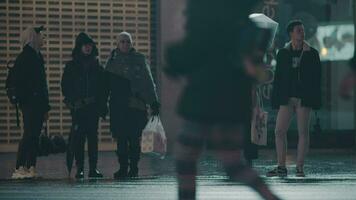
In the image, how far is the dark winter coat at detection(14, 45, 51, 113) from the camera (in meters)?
11.4

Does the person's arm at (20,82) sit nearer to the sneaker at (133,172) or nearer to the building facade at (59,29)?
the sneaker at (133,172)

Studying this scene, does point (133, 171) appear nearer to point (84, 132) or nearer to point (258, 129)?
point (84, 132)

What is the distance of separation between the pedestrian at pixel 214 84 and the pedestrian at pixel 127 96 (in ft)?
17.2

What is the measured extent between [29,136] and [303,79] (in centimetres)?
337

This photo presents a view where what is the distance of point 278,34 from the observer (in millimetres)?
18125

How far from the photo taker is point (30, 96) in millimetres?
11438

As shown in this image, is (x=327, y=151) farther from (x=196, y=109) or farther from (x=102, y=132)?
(x=196, y=109)

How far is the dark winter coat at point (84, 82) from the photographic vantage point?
11.6 meters

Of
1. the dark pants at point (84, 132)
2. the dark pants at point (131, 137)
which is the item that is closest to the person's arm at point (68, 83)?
the dark pants at point (84, 132)

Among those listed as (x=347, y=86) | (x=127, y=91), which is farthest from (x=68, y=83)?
(x=347, y=86)

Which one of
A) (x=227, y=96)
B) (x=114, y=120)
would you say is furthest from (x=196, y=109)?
(x=114, y=120)

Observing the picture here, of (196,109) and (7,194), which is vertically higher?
(196,109)

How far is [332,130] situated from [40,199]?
10.7 metres

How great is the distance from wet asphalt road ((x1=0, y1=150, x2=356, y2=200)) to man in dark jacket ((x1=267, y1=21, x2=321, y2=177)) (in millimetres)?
561
